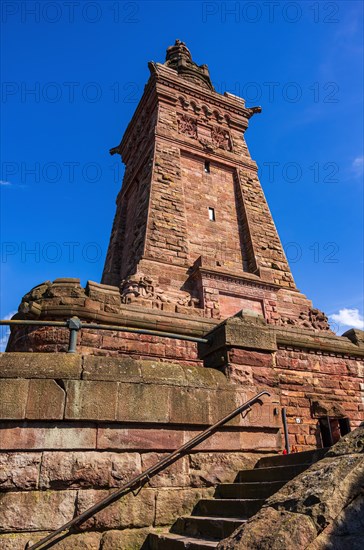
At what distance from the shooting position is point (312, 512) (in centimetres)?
268

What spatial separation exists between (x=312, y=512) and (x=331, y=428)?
284 inches

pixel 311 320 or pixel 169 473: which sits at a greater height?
pixel 311 320

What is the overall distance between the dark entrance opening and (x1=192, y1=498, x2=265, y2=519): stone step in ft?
18.2

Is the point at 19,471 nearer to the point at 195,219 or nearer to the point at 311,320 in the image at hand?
the point at 311,320

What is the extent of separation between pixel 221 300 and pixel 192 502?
30.9 feet

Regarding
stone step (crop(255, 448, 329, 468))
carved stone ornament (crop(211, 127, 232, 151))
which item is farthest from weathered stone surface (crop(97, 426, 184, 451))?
carved stone ornament (crop(211, 127, 232, 151))

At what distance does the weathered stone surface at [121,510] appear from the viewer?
3994 millimetres

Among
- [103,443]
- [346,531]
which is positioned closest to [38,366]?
[103,443]

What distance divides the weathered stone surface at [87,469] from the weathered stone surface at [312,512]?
168 centimetres

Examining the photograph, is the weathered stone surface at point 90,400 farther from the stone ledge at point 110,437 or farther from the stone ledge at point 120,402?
the stone ledge at point 110,437

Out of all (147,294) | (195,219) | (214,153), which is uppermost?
(214,153)

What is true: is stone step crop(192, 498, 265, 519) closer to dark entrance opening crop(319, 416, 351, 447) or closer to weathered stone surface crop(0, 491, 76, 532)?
weathered stone surface crop(0, 491, 76, 532)

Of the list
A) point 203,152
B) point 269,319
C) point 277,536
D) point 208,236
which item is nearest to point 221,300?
point 269,319

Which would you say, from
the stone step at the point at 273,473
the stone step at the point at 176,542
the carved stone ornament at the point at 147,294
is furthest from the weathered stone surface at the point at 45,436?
the carved stone ornament at the point at 147,294
